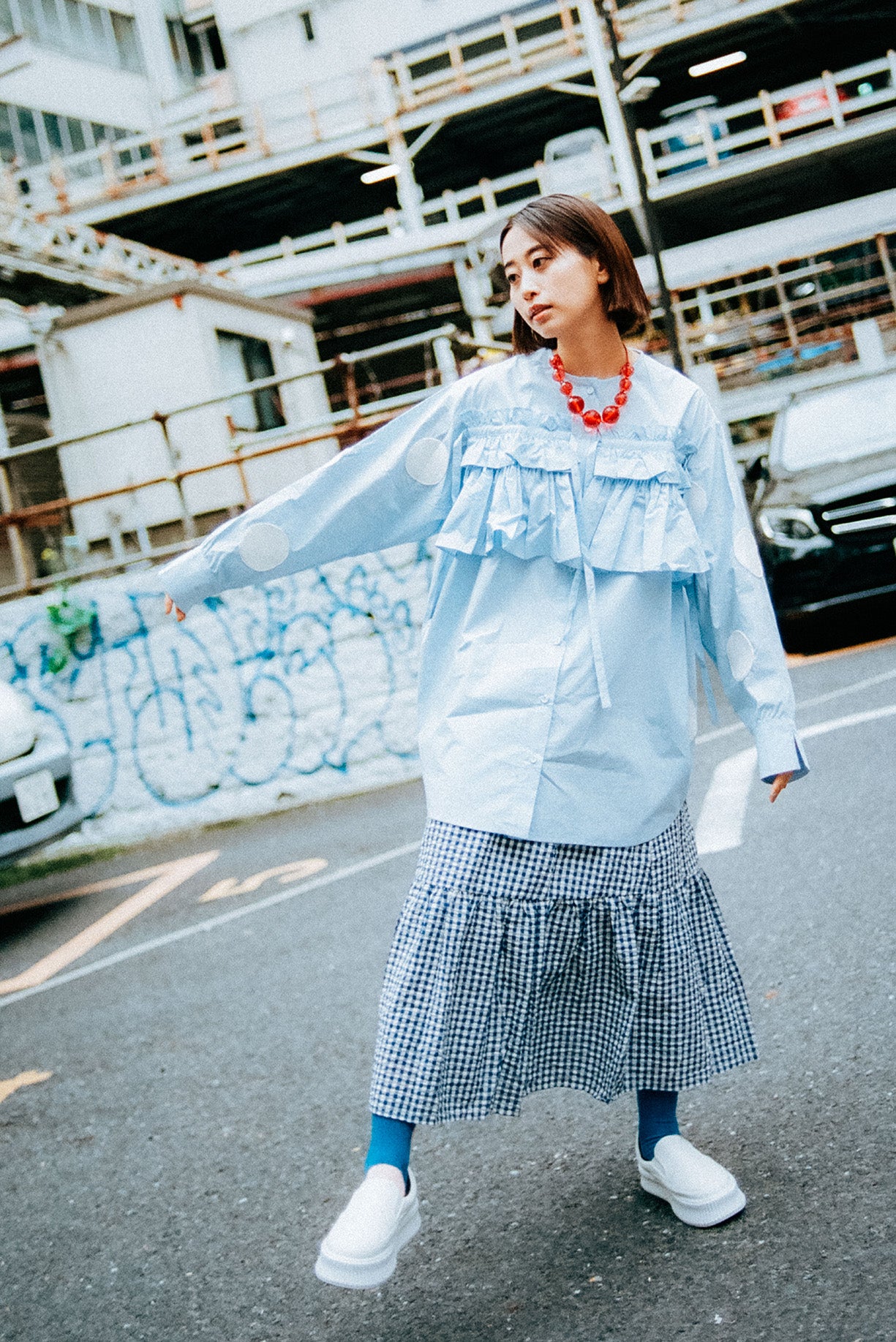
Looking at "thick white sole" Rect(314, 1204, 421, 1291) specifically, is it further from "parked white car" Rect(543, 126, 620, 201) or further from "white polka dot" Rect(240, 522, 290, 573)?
"parked white car" Rect(543, 126, 620, 201)

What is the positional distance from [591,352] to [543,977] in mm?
1054

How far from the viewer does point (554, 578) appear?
213 centimetres

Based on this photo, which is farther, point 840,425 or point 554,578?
point 840,425

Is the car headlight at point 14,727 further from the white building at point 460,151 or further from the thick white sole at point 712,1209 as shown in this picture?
the white building at point 460,151

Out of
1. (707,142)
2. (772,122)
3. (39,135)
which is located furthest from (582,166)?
(39,135)

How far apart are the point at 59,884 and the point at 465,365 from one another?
4.64 m

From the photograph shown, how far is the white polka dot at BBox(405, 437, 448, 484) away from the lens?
7.26 ft

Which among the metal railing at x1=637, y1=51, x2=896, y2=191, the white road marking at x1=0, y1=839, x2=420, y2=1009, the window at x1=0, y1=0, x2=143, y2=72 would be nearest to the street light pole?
the metal railing at x1=637, y1=51, x2=896, y2=191

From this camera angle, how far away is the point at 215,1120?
3.10 m

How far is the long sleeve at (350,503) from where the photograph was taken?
2213mm

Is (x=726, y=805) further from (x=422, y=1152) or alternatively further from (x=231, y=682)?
(x=231, y=682)

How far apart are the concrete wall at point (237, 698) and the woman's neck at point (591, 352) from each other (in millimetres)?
5686

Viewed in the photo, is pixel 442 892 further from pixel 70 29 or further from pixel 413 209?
pixel 70 29

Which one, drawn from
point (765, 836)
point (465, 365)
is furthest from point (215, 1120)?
point (465, 365)
